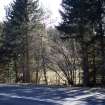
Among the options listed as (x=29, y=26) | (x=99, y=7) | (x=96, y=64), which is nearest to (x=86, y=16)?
(x=99, y=7)

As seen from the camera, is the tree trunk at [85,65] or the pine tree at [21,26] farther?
the pine tree at [21,26]

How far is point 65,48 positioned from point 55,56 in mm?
1637

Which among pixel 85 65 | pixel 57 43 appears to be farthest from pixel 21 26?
pixel 85 65

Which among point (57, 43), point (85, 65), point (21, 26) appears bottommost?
point (85, 65)

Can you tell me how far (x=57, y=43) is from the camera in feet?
141

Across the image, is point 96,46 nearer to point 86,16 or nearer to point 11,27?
point 86,16

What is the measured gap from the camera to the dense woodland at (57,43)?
32938 mm

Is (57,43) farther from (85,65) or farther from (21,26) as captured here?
(85,65)

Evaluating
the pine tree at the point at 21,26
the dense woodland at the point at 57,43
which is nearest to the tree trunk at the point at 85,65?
the dense woodland at the point at 57,43

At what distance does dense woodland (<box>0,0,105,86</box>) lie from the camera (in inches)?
1297

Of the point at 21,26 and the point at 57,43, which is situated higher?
the point at 21,26

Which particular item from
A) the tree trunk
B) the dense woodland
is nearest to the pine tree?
the dense woodland

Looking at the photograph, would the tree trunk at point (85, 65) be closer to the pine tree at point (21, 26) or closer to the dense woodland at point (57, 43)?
the dense woodland at point (57, 43)

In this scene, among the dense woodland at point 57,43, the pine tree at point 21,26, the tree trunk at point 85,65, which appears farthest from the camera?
the pine tree at point 21,26
